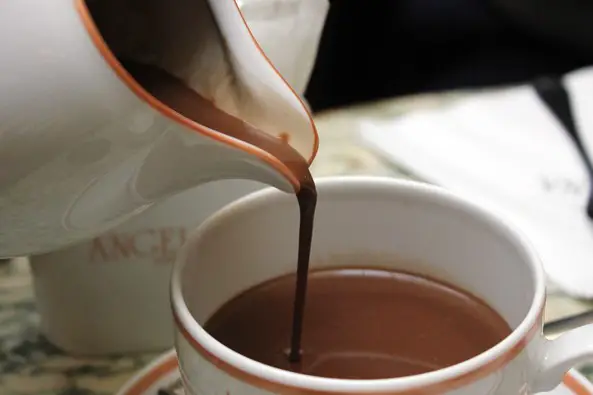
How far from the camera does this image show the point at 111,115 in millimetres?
290

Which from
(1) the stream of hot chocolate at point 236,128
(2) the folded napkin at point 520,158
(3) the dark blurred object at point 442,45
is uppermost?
(1) the stream of hot chocolate at point 236,128

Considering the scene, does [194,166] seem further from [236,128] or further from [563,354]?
[563,354]

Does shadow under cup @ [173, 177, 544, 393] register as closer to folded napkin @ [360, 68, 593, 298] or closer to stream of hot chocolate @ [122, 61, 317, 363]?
stream of hot chocolate @ [122, 61, 317, 363]

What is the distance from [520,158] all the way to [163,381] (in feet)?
1.27

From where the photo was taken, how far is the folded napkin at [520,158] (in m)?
0.59

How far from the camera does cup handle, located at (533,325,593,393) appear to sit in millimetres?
350

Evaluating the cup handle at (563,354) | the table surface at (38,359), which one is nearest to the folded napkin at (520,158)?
the table surface at (38,359)

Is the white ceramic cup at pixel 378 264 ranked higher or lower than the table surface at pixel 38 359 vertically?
higher

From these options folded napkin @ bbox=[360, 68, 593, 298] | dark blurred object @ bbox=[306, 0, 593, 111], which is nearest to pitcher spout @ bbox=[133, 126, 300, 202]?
folded napkin @ bbox=[360, 68, 593, 298]

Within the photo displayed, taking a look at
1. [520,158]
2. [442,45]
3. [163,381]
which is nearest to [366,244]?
[163,381]

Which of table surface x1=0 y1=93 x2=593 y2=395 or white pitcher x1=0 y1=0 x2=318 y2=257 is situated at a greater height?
white pitcher x1=0 y1=0 x2=318 y2=257

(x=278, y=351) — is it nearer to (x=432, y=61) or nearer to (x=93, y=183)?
(x=93, y=183)

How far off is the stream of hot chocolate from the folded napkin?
0.67 feet

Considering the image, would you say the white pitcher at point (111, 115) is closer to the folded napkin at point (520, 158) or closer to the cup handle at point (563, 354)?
the cup handle at point (563, 354)
